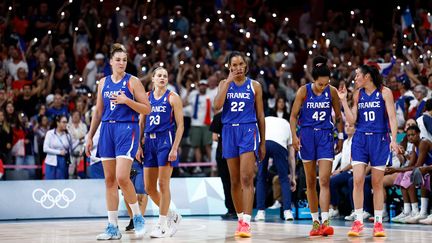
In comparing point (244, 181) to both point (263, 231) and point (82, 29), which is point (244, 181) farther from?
point (82, 29)

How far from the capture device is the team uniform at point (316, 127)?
1168cm

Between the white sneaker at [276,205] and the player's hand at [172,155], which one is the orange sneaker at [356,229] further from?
the white sneaker at [276,205]

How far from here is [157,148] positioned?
11531 millimetres

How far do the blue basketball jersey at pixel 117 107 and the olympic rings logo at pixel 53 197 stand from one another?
6.16 meters

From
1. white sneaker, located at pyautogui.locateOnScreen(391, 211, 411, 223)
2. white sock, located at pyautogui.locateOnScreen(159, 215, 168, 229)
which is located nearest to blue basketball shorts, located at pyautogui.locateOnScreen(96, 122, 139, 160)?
white sock, located at pyautogui.locateOnScreen(159, 215, 168, 229)

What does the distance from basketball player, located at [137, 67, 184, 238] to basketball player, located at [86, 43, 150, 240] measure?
508 millimetres

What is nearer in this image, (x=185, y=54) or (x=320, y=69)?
(x=320, y=69)

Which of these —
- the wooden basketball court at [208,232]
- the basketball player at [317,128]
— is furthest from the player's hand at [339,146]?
the basketball player at [317,128]

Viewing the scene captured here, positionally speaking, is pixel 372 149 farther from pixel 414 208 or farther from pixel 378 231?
pixel 414 208

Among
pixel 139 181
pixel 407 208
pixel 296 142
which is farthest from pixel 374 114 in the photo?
pixel 139 181

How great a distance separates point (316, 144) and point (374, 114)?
2.89 ft

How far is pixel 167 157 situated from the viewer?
37.6 ft

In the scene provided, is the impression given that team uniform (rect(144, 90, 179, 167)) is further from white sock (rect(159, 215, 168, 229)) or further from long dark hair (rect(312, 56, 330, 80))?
long dark hair (rect(312, 56, 330, 80))

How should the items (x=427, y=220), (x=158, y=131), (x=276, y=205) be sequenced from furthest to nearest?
(x=276, y=205), (x=427, y=220), (x=158, y=131)
